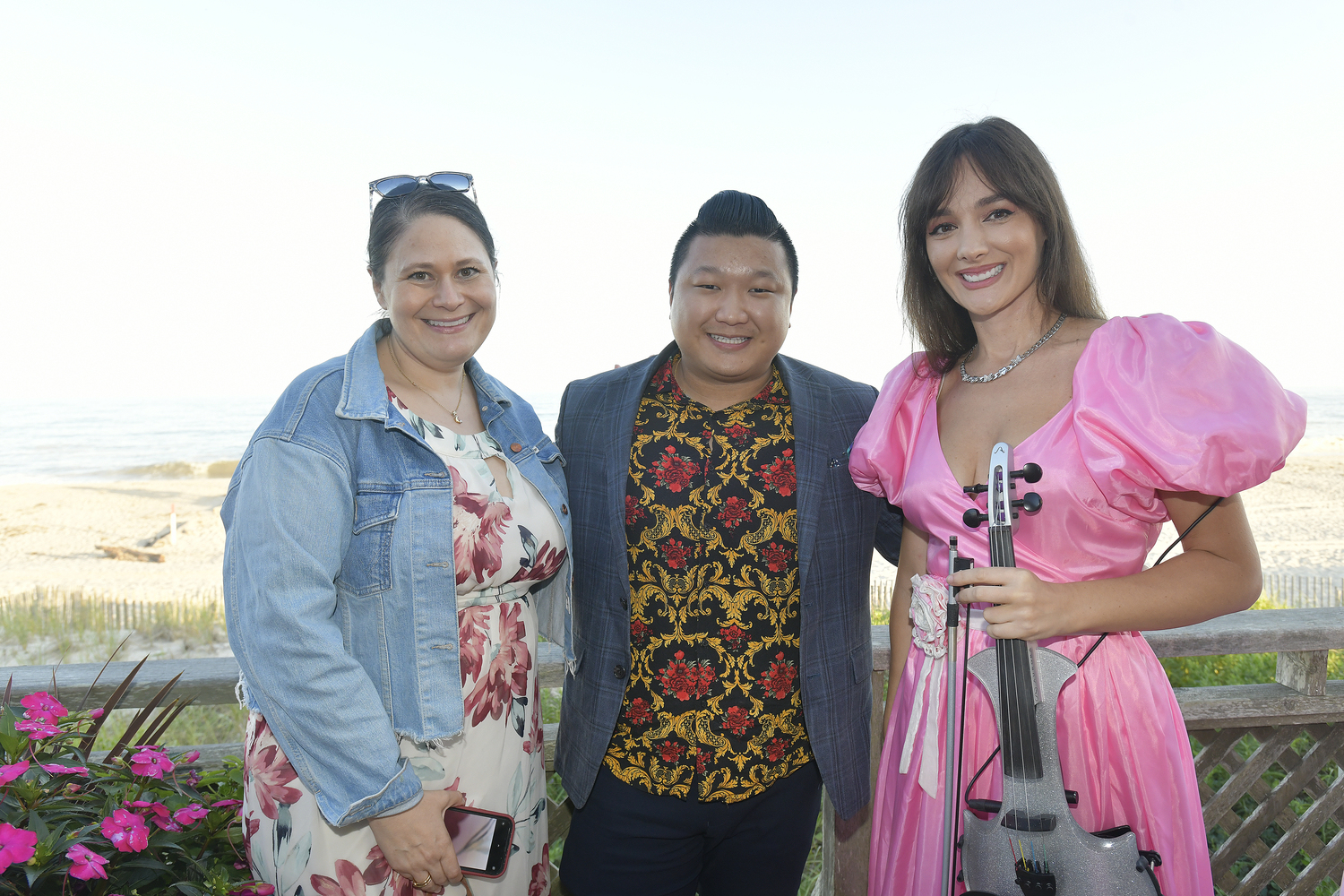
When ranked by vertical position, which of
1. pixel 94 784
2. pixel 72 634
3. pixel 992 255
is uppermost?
pixel 992 255

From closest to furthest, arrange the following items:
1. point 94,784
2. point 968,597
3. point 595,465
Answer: point 968,597, point 94,784, point 595,465

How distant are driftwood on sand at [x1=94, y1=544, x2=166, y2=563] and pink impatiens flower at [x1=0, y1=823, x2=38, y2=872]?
877 inches

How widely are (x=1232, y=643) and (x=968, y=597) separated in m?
1.37

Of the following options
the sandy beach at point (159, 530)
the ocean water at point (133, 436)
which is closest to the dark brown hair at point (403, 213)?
the sandy beach at point (159, 530)

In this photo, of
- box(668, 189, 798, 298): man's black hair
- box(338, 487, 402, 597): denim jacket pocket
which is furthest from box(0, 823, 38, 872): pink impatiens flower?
box(668, 189, 798, 298): man's black hair

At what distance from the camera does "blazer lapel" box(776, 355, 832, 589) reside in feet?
6.61

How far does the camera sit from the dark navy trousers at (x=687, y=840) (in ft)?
6.60

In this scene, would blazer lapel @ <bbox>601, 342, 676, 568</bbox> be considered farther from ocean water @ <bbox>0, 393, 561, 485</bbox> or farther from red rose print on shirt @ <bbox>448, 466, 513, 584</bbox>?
ocean water @ <bbox>0, 393, 561, 485</bbox>

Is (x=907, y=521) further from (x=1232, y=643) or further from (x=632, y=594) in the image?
(x=1232, y=643)

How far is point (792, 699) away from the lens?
6.64 feet

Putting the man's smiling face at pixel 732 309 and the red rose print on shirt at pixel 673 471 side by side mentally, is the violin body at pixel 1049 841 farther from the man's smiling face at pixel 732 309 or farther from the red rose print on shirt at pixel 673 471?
the man's smiling face at pixel 732 309

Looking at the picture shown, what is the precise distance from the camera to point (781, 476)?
2090mm

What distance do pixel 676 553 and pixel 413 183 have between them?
1.09 metres

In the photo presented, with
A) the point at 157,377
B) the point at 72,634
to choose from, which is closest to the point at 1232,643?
the point at 72,634
